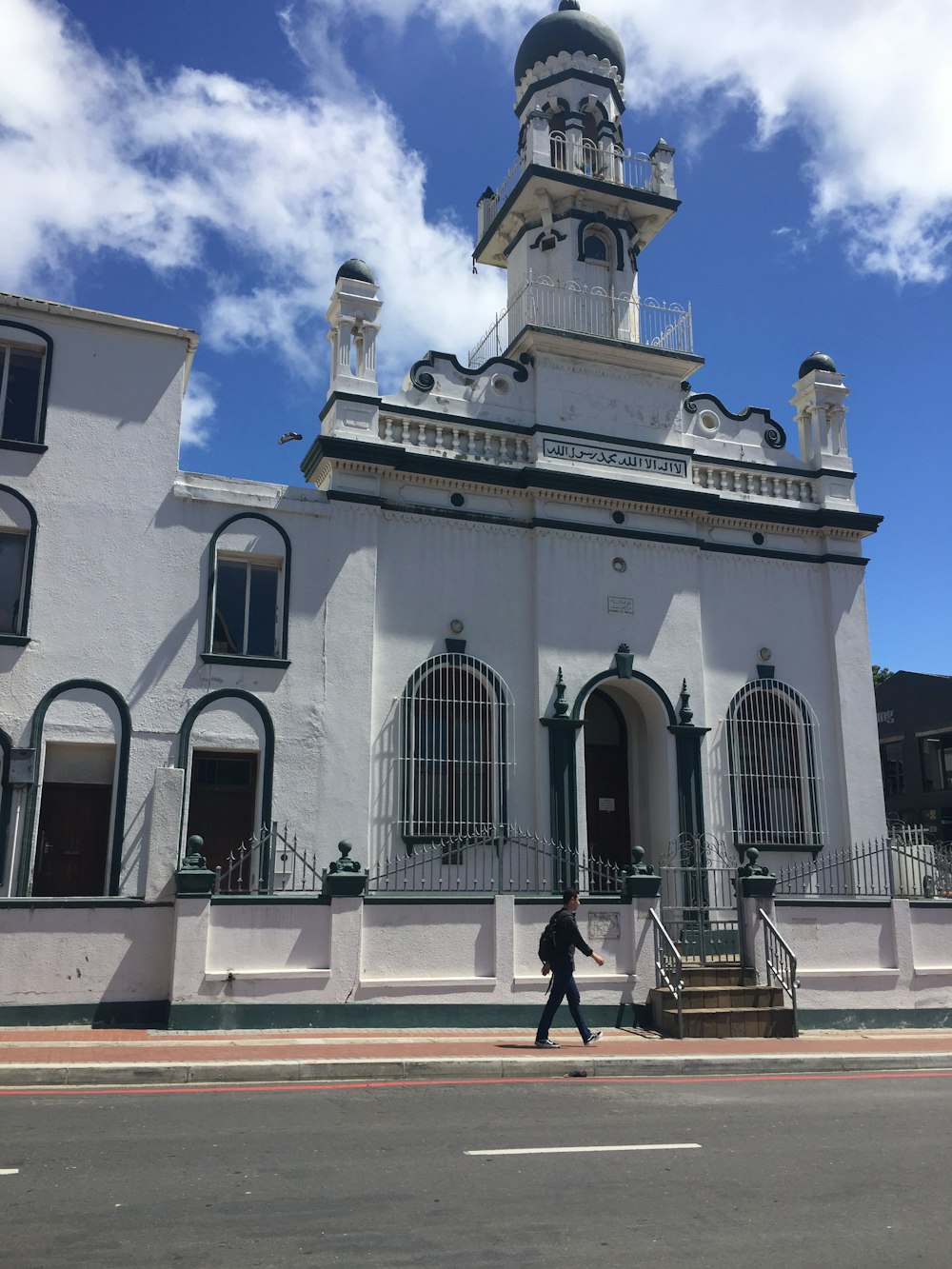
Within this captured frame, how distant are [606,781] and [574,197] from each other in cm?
1031

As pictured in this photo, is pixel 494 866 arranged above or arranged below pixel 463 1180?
above

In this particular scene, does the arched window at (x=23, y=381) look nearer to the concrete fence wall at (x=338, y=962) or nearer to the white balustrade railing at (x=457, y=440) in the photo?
the white balustrade railing at (x=457, y=440)

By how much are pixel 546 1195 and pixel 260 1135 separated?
2.26 m

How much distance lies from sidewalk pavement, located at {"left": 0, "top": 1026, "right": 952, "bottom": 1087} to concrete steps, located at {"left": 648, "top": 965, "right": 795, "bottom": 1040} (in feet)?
0.99

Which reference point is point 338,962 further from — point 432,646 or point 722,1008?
point 432,646

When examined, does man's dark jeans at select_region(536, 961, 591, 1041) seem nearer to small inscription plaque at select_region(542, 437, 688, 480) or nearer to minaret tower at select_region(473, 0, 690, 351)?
small inscription plaque at select_region(542, 437, 688, 480)

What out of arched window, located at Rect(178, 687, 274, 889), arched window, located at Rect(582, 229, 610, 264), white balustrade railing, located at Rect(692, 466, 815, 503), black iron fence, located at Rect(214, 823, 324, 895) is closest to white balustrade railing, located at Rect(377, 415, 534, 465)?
white balustrade railing, located at Rect(692, 466, 815, 503)

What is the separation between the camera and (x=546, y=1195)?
6242 millimetres

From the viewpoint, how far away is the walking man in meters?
11.7

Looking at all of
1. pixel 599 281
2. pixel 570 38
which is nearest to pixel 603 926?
pixel 599 281

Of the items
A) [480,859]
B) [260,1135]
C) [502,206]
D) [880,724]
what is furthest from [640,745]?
[880,724]

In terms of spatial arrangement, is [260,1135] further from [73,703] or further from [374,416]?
[374,416]

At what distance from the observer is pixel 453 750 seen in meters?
16.6

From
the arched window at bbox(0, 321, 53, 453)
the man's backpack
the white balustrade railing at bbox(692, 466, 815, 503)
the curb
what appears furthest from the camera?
the white balustrade railing at bbox(692, 466, 815, 503)
